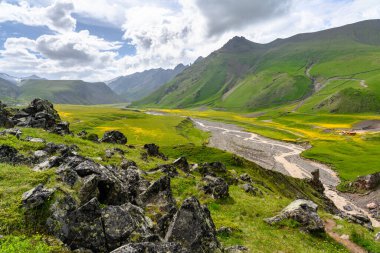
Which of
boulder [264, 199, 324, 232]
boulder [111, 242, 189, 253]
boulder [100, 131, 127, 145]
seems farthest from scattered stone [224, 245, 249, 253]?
boulder [100, 131, 127, 145]

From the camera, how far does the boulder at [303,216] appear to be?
2858 centimetres

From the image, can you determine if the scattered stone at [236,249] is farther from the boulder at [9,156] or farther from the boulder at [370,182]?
the boulder at [370,182]

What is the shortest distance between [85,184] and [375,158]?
130678mm

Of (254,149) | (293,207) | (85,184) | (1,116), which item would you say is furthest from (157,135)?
(85,184)

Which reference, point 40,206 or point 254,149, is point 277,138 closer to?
point 254,149

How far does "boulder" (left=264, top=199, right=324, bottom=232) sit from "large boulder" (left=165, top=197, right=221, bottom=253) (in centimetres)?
1357

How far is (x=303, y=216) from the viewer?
97.3 feet

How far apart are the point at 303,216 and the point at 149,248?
835 inches

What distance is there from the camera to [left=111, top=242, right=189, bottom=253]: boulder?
1316 cm

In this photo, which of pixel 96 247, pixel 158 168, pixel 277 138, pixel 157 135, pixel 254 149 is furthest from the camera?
pixel 277 138

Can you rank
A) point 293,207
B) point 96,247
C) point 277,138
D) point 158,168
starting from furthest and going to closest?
point 277,138 → point 158,168 → point 293,207 → point 96,247

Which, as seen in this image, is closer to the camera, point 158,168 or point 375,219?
point 158,168

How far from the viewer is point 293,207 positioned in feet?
103

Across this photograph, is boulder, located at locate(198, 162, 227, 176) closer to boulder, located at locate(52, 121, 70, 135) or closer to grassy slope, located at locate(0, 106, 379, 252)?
grassy slope, located at locate(0, 106, 379, 252)
